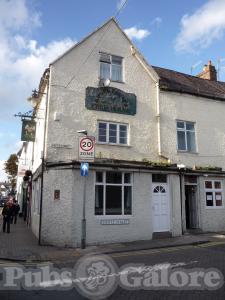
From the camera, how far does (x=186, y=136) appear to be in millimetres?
17297

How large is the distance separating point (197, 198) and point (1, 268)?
1104 centimetres

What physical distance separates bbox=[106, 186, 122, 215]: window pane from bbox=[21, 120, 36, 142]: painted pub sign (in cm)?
636

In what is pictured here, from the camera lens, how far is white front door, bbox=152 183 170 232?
15.0 meters

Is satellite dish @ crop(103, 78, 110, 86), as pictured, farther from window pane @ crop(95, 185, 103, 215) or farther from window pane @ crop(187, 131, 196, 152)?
window pane @ crop(187, 131, 196, 152)

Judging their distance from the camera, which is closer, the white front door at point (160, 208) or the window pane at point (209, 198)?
the white front door at point (160, 208)

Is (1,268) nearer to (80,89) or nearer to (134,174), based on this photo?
(134,174)

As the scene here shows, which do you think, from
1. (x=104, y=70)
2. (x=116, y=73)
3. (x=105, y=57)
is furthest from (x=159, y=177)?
(x=105, y=57)

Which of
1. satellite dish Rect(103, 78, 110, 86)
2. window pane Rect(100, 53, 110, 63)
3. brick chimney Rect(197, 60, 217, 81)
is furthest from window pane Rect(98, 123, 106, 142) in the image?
brick chimney Rect(197, 60, 217, 81)

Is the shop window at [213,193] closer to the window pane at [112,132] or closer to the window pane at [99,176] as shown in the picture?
the window pane at [112,132]

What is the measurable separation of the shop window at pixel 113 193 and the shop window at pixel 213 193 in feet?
16.5

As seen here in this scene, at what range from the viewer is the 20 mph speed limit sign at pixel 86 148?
12336 millimetres

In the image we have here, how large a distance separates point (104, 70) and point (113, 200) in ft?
21.6

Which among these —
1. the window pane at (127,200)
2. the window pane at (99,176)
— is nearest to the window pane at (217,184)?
the window pane at (127,200)

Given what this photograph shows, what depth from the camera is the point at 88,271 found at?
864 centimetres
